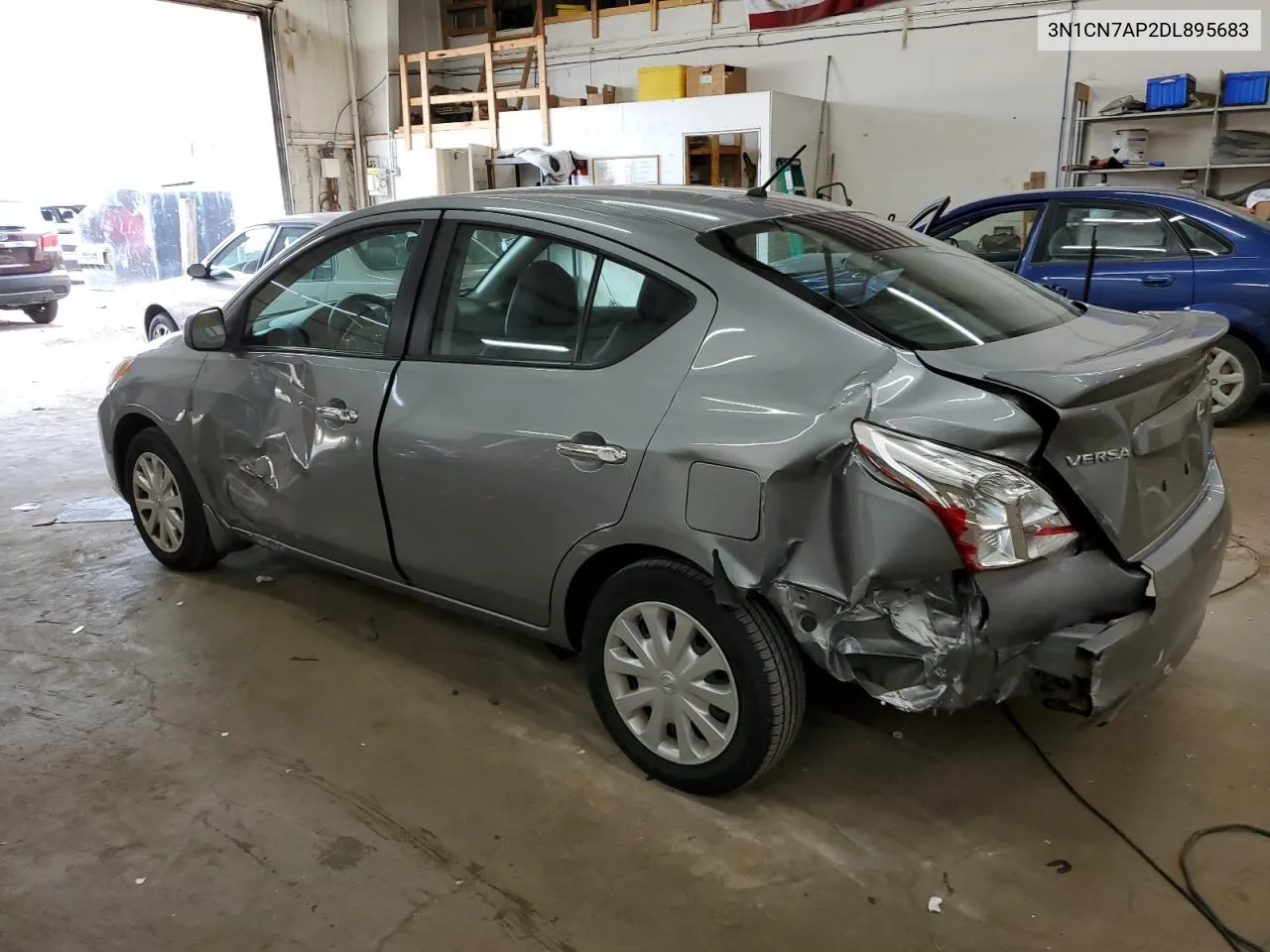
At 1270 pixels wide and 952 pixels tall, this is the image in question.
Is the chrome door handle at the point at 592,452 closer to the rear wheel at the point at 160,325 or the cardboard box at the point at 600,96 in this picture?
the rear wheel at the point at 160,325

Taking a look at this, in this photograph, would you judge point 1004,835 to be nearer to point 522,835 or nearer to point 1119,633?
point 1119,633

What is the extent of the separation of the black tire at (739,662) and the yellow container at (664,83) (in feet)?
29.0

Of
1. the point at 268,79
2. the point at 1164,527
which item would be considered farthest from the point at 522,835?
the point at 268,79

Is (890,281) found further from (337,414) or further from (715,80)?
(715,80)

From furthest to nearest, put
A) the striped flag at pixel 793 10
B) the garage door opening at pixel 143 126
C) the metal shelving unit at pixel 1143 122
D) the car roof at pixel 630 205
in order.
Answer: the garage door opening at pixel 143 126 < the striped flag at pixel 793 10 < the metal shelving unit at pixel 1143 122 < the car roof at pixel 630 205

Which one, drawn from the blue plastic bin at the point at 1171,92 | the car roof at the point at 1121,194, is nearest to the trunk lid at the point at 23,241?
the car roof at the point at 1121,194

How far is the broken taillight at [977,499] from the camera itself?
6.14 ft

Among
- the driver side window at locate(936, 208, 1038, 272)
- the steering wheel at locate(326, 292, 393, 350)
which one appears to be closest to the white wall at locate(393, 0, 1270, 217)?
the driver side window at locate(936, 208, 1038, 272)

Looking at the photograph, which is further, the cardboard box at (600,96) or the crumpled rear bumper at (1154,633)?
the cardboard box at (600,96)

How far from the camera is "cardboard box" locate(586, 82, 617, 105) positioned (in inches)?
428

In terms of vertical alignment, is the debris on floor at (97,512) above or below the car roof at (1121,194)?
below

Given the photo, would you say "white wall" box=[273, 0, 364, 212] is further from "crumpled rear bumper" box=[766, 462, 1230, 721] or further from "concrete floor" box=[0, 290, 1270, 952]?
"crumpled rear bumper" box=[766, 462, 1230, 721]

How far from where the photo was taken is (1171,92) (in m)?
8.12

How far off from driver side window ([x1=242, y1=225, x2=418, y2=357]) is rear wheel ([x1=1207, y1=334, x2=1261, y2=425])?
498 centimetres
